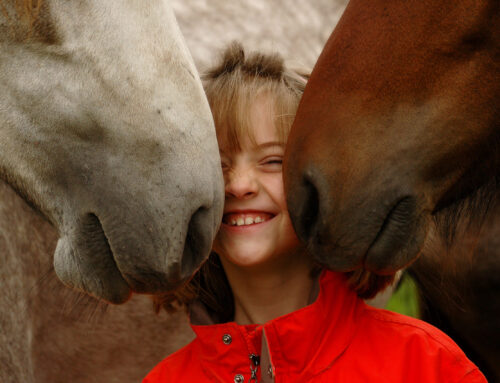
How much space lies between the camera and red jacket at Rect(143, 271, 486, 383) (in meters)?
1.31

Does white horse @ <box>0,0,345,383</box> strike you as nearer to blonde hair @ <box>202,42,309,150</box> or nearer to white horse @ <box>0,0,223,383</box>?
white horse @ <box>0,0,223,383</box>

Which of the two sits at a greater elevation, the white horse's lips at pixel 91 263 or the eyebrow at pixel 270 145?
the eyebrow at pixel 270 145

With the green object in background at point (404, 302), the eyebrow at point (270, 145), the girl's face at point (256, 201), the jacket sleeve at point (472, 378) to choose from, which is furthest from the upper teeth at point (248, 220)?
the green object in background at point (404, 302)

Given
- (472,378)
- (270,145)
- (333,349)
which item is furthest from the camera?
(270,145)

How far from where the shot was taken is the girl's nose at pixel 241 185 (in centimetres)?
141

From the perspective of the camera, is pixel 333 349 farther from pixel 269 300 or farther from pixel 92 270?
pixel 92 270

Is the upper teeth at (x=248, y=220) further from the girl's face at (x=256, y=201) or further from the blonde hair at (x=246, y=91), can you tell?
the blonde hair at (x=246, y=91)

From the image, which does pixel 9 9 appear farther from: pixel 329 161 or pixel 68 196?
pixel 329 161

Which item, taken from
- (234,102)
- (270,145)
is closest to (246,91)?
(234,102)

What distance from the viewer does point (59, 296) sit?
77.6 inches

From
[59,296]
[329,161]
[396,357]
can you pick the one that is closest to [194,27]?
[59,296]

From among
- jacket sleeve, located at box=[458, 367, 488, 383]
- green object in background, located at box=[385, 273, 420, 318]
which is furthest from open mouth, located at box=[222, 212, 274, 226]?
green object in background, located at box=[385, 273, 420, 318]

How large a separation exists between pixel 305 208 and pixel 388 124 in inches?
9.0

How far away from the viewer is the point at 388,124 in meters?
1.23
